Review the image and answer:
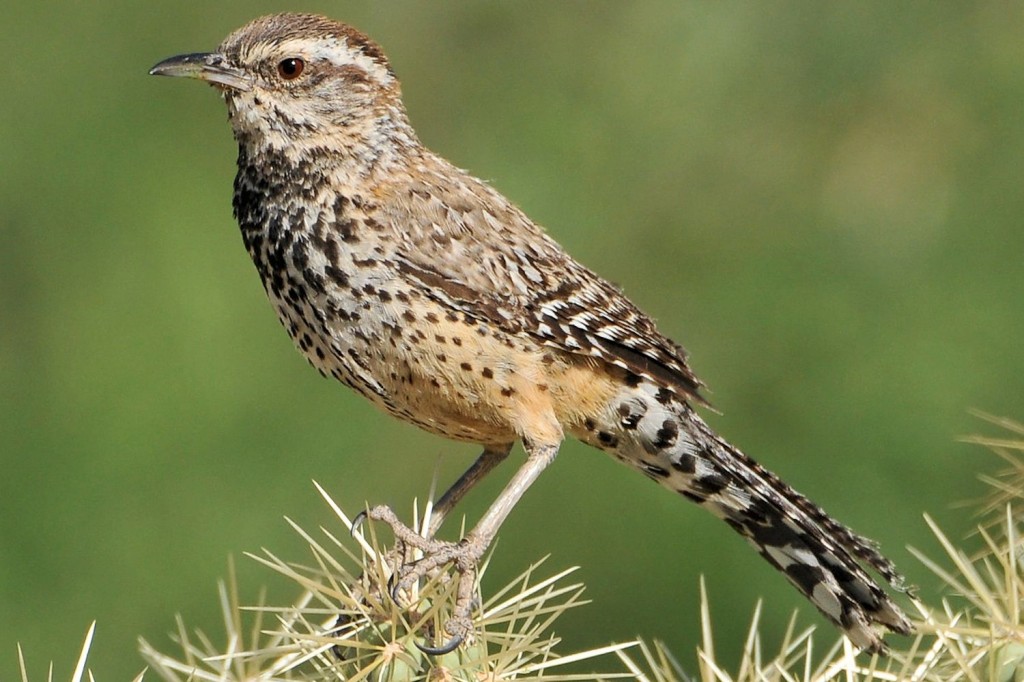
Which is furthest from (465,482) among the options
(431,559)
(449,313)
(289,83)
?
(289,83)

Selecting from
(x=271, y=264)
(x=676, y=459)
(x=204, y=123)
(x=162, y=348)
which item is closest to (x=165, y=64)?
(x=271, y=264)

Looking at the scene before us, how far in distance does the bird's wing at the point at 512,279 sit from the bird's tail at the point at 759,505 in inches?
5.3

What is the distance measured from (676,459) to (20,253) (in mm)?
3963

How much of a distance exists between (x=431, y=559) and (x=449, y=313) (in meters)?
0.57

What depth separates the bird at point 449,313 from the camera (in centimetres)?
322

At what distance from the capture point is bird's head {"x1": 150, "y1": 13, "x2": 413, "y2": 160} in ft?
11.2

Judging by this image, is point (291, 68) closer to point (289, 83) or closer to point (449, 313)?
point (289, 83)

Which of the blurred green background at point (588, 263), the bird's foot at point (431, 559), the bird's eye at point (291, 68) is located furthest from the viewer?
the blurred green background at point (588, 263)

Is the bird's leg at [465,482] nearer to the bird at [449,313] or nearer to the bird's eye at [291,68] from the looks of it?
the bird at [449,313]

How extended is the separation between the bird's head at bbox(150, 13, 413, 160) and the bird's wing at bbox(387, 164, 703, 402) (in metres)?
0.22

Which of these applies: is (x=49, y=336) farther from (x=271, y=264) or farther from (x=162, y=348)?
(x=271, y=264)

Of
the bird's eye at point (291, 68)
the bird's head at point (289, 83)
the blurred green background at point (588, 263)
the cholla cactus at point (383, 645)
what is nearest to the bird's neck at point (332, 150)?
the bird's head at point (289, 83)

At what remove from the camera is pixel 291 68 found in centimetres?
346

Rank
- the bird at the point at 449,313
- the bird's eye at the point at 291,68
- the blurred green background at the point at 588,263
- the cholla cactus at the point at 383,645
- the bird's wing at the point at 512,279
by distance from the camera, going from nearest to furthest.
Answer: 1. the cholla cactus at the point at 383,645
2. the bird at the point at 449,313
3. the bird's wing at the point at 512,279
4. the bird's eye at the point at 291,68
5. the blurred green background at the point at 588,263
